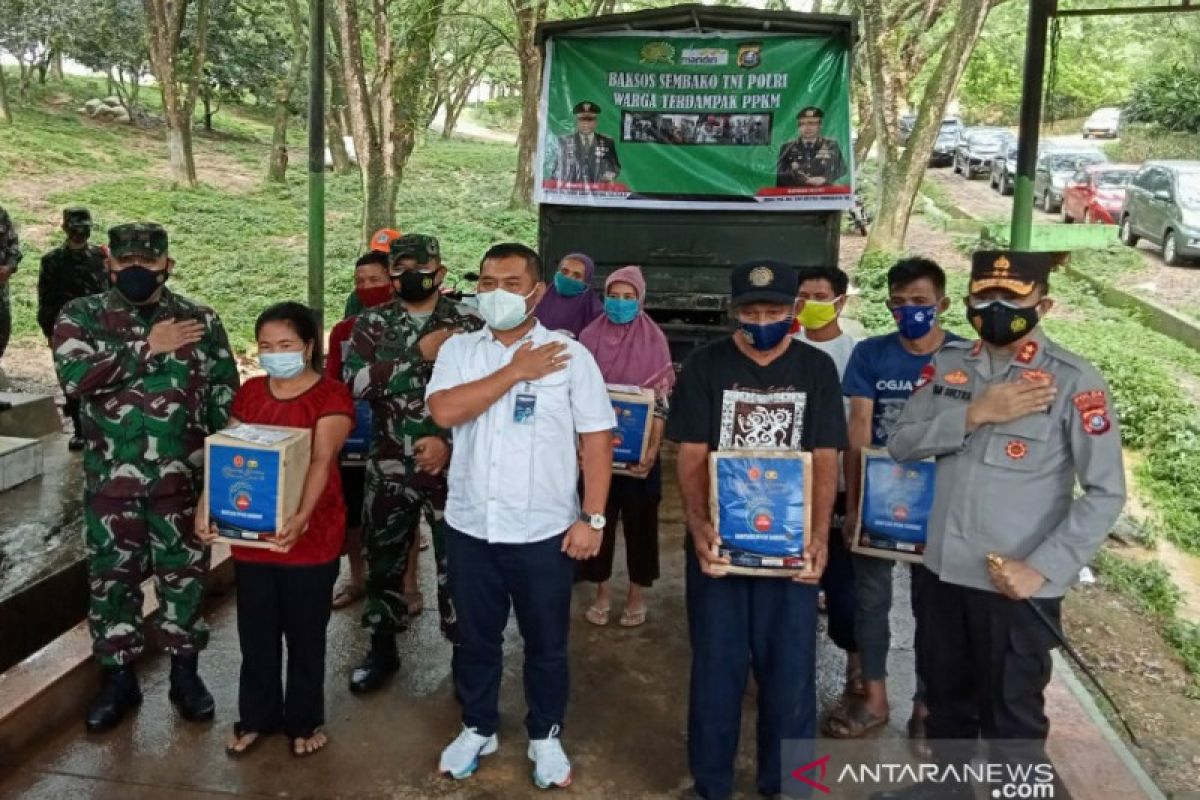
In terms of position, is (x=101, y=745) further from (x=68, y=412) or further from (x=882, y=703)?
(x=68, y=412)

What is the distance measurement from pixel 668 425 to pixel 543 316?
2.35m

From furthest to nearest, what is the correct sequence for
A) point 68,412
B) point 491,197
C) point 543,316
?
point 491,197 < point 68,412 < point 543,316

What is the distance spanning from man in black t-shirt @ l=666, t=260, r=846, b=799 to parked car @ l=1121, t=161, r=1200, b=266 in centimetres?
1378

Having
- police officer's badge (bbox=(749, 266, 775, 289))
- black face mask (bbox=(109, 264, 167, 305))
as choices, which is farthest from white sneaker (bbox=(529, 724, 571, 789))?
black face mask (bbox=(109, 264, 167, 305))

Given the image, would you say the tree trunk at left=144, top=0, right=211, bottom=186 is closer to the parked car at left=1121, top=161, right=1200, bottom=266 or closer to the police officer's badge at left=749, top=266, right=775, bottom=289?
the parked car at left=1121, top=161, right=1200, bottom=266

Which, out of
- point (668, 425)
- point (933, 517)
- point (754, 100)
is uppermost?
point (754, 100)

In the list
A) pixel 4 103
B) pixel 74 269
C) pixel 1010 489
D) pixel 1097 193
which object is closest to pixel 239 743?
pixel 1010 489

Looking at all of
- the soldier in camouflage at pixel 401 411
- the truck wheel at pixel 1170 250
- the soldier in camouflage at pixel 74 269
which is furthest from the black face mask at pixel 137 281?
the truck wheel at pixel 1170 250

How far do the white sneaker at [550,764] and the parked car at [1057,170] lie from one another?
61.7ft

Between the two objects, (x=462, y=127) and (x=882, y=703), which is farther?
(x=462, y=127)

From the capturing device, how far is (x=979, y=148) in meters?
26.1

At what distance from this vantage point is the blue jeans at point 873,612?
3.56 meters

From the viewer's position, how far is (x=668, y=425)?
3031 mm

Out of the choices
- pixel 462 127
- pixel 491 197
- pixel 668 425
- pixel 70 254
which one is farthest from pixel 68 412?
pixel 462 127
